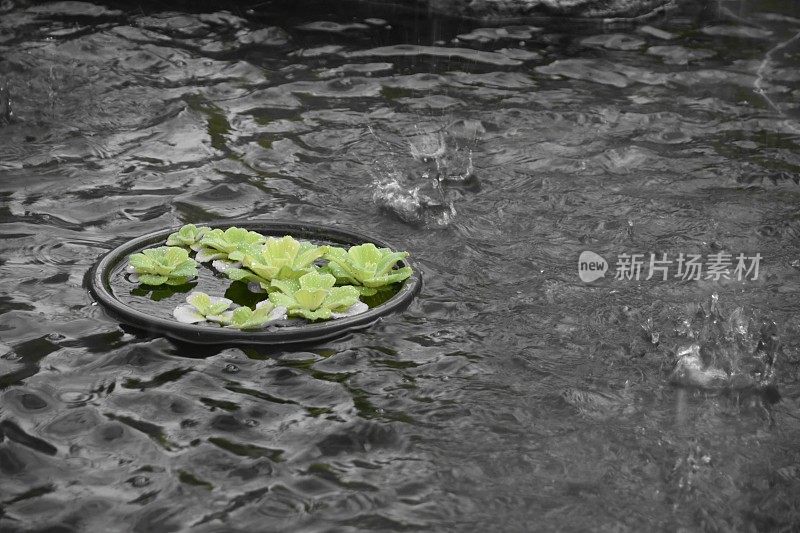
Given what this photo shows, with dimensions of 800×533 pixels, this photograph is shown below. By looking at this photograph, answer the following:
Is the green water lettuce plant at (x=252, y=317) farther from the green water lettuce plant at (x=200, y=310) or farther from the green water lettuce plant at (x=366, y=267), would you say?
the green water lettuce plant at (x=366, y=267)

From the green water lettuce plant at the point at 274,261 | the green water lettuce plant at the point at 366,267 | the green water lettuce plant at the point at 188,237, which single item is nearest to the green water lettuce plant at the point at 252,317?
the green water lettuce plant at the point at 274,261

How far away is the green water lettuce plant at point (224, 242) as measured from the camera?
502 cm

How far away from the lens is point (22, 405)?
397cm

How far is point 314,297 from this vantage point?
449 centimetres

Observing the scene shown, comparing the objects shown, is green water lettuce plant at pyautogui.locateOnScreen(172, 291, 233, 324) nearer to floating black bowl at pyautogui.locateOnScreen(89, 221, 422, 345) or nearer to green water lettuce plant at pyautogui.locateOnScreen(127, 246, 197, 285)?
floating black bowl at pyautogui.locateOnScreen(89, 221, 422, 345)

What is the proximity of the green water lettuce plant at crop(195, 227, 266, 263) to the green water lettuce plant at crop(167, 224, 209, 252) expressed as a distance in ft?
0.09

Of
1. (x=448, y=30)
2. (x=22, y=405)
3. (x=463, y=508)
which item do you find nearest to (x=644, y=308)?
(x=463, y=508)

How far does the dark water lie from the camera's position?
352cm

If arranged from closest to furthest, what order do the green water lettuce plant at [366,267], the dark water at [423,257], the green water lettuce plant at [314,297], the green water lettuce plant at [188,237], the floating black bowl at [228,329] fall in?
the dark water at [423,257] < the floating black bowl at [228,329] < the green water lettuce plant at [314,297] < the green water lettuce plant at [366,267] < the green water lettuce plant at [188,237]

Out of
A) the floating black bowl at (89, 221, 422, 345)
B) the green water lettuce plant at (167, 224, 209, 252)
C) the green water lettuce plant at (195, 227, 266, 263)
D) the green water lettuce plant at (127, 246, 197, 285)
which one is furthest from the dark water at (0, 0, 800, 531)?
the green water lettuce plant at (195, 227, 266, 263)

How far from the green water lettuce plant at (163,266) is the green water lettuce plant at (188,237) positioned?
0.16 metres

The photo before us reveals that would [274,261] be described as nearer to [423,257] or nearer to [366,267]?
[366,267]

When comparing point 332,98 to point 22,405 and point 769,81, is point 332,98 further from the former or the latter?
point 22,405

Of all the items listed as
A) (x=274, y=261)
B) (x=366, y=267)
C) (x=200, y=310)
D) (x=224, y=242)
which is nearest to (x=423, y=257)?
(x=366, y=267)
